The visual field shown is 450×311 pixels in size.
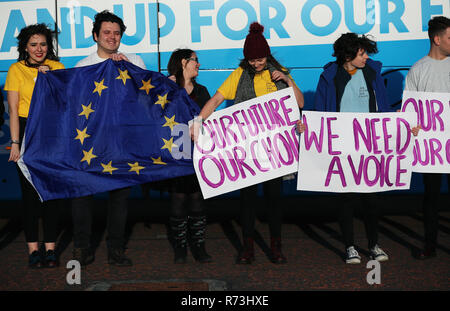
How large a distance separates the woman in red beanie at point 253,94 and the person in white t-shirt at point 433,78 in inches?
42.4

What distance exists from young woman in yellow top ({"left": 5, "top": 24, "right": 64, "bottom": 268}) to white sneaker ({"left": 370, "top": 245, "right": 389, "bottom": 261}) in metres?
2.77

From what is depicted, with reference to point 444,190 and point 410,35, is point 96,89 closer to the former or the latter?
point 410,35

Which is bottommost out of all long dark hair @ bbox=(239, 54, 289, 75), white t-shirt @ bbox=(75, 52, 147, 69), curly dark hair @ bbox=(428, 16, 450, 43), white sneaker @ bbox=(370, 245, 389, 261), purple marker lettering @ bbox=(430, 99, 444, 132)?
white sneaker @ bbox=(370, 245, 389, 261)

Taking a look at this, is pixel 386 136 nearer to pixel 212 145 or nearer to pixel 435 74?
pixel 435 74

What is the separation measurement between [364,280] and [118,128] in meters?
2.43

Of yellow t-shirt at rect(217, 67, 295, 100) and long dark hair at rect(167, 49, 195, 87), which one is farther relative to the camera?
long dark hair at rect(167, 49, 195, 87)

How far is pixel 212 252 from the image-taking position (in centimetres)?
554

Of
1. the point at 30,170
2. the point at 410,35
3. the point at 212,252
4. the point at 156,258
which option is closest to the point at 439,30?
the point at 410,35

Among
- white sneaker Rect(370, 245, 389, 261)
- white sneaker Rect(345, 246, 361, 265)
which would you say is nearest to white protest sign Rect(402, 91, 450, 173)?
white sneaker Rect(370, 245, 389, 261)

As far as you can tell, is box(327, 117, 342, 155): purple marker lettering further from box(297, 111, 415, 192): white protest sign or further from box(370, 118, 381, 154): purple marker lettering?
box(370, 118, 381, 154): purple marker lettering

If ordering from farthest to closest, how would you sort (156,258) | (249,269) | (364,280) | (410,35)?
1. (410,35)
2. (156,258)
3. (249,269)
4. (364,280)

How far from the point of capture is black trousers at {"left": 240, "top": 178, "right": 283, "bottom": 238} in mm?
4977

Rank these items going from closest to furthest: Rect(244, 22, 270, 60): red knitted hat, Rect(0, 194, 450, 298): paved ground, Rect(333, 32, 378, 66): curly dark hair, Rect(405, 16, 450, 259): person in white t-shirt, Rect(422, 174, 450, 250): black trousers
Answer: Rect(0, 194, 450, 298): paved ground < Rect(244, 22, 270, 60): red knitted hat < Rect(333, 32, 378, 66): curly dark hair < Rect(405, 16, 450, 259): person in white t-shirt < Rect(422, 174, 450, 250): black trousers

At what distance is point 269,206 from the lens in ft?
16.5
